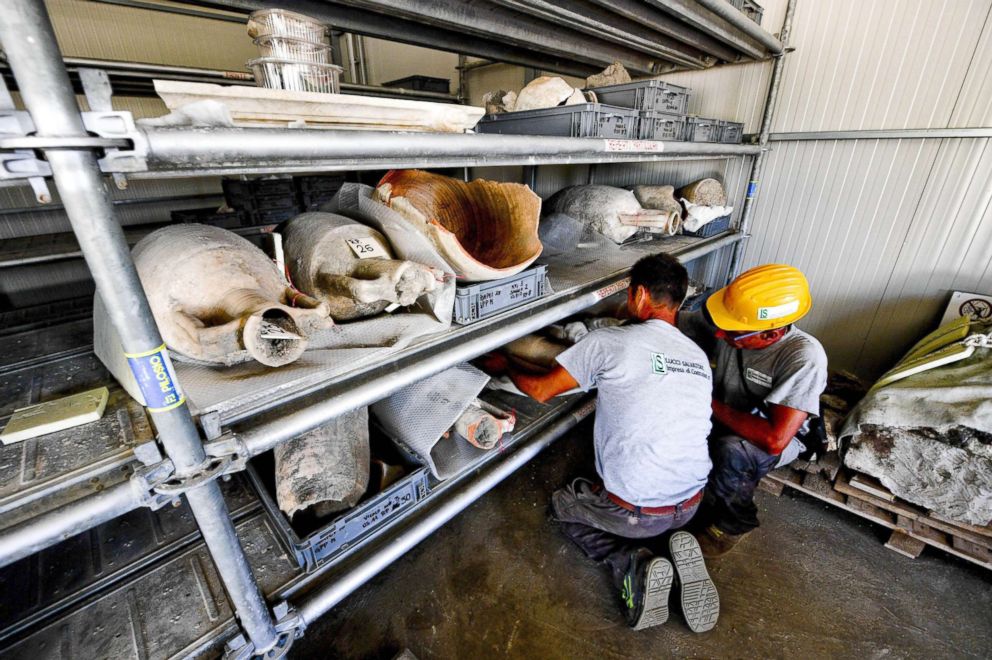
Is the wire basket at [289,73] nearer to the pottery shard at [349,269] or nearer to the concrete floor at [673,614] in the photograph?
the pottery shard at [349,269]

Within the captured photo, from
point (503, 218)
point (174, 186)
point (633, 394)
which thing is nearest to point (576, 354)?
point (633, 394)

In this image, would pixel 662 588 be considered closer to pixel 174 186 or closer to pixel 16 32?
pixel 16 32

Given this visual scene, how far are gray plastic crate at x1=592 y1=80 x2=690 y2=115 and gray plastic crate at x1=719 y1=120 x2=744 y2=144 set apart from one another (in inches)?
21.0

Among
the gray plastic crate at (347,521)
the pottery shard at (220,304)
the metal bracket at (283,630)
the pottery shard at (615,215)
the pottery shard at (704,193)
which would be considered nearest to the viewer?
the pottery shard at (220,304)

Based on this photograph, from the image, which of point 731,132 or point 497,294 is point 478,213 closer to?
point 497,294

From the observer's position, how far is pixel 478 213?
4.83 ft

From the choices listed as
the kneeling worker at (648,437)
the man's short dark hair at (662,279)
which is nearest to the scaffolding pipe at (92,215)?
the kneeling worker at (648,437)

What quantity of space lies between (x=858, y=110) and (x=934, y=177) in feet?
1.63

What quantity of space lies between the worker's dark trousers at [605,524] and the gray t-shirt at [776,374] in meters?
0.54

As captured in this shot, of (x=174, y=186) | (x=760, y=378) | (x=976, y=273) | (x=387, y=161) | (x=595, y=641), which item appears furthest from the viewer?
(x=174, y=186)

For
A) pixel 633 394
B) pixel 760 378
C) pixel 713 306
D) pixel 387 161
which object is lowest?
pixel 760 378

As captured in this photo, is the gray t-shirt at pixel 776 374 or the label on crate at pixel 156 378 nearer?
the label on crate at pixel 156 378

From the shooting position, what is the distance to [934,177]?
2121 mm

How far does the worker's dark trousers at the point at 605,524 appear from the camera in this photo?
1.54 metres
